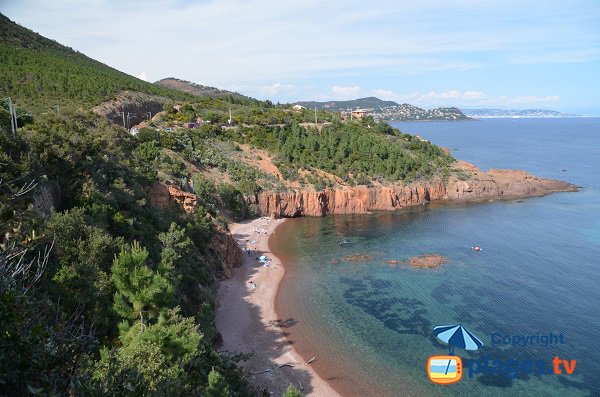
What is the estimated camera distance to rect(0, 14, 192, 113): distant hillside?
50.1 metres

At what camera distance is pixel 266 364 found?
22.1m

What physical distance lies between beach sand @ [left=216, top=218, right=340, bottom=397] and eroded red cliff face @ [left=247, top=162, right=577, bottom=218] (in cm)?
1539

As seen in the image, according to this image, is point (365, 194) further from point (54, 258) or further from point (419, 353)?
point (54, 258)

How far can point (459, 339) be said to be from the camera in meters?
23.5

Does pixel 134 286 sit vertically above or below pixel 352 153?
below

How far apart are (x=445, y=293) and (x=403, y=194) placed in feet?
98.7

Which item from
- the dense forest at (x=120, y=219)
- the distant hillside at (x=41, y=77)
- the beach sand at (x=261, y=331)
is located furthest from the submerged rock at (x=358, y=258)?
the distant hillside at (x=41, y=77)

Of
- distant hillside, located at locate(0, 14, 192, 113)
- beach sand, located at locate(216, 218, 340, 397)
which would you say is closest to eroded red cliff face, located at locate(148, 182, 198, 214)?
beach sand, located at locate(216, 218, 340, 397)

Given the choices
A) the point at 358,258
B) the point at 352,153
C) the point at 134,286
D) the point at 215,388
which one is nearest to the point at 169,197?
the point at 358,258

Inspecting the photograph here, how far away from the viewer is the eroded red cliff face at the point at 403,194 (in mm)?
53500

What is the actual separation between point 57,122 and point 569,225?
5016 cm

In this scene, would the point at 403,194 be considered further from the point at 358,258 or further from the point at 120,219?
the point at 120,219

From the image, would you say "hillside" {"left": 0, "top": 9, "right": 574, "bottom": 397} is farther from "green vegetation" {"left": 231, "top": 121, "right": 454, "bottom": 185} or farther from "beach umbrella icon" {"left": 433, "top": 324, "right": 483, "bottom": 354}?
"beach umbrella icon" {"left": 433, "top": 324, "right": 483, "bottom": 354}

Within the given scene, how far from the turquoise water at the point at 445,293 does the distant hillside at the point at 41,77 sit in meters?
31.4
